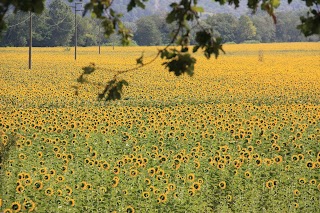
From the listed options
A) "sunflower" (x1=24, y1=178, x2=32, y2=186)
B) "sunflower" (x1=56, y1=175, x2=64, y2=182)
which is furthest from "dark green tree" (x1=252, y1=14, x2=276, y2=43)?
"sunflower" (x1=24, y1=178, x2=32, y2=186)

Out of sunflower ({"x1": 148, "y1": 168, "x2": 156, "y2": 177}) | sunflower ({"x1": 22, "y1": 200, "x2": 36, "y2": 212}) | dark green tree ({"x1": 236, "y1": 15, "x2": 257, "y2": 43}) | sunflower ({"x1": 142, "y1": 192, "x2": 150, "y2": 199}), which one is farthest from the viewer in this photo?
dark green tree ({"x1": 236, "y1": 15, "x2": 257, "y2": 43})

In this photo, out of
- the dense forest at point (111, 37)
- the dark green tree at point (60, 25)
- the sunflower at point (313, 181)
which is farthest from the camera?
the dark green tree at point (60, 25)

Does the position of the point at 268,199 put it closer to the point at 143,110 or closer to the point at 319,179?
the point at 319,179

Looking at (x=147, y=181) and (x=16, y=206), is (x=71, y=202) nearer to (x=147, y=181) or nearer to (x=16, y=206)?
(x=16, y=206)

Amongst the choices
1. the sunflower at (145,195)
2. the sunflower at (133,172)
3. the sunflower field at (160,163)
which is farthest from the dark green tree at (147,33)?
the sunflower at (145,195)

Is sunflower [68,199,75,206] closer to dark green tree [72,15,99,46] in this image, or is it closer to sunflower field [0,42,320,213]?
sunflower field [0,42,320,213]

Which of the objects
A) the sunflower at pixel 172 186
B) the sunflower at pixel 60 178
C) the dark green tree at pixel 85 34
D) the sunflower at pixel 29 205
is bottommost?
the sunflower at pixel 29 205

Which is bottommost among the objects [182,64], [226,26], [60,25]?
[182,64]

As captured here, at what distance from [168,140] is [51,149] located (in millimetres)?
2133

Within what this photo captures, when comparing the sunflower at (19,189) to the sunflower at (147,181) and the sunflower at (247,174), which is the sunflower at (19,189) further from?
the sunflower at (247,174)

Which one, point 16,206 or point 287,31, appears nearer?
point 16,206

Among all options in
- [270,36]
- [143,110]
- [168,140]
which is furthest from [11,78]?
[270,36]

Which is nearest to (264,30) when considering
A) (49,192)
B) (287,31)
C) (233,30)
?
(287,31)

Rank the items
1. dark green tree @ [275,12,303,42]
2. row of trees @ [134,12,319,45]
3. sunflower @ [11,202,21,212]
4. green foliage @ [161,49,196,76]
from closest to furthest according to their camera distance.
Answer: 1. green foliage @ [161,49,196,76]
2. sunflower @ [11,202,21,212]
3. row of trees @ [134,12,319,45]
4. dark green tree @ [275,12,303,42]
